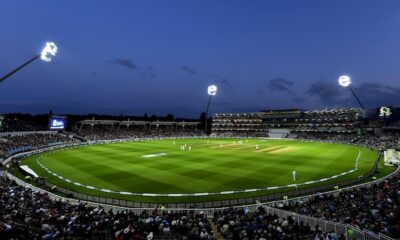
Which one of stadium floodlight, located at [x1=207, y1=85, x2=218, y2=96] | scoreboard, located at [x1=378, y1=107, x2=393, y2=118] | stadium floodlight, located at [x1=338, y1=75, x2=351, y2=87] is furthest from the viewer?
stadium floodlight, located at [x1=207, y1=85, x2=218, y2=96]

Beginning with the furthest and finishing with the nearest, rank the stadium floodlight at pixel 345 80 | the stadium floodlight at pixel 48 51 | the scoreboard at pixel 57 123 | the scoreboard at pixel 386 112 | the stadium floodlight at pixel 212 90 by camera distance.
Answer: the stadium floodlight at pixel 212 90 → the scoreboard at pixel 57 123 → the scoreboard at pixel 386 112 → the stadium floodlight at pixel 345 80 → the stadium floodlight at pixel 48 51

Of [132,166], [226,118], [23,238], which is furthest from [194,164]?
[226,118]

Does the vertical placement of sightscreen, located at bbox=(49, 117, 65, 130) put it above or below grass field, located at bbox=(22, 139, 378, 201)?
above

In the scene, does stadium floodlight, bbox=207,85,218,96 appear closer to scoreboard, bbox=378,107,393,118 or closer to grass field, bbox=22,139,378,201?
grass field, bbox=22,139,378,201

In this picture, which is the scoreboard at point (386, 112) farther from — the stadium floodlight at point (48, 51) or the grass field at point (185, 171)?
the stadium floodlight at point (48, 51)

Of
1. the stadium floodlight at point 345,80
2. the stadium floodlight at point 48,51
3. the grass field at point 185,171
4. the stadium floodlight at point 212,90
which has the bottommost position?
the grass field at point 185,171

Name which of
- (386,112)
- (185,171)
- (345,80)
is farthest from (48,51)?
(386,112)

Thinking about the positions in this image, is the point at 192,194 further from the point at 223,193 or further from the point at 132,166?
the point at 132,166

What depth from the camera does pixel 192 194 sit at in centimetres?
2992

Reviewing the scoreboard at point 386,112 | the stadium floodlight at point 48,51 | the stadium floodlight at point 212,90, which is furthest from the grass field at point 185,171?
the stadium floodlight at point 212,90

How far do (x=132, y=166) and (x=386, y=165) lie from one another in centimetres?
3912

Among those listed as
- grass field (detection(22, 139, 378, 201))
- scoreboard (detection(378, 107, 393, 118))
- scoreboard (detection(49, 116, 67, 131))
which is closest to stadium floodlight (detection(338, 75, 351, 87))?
grass field (detection(22, 139, 378, 201))

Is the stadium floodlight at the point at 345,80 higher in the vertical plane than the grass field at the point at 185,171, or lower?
higher

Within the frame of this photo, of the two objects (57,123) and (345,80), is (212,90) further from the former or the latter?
(57,123)
